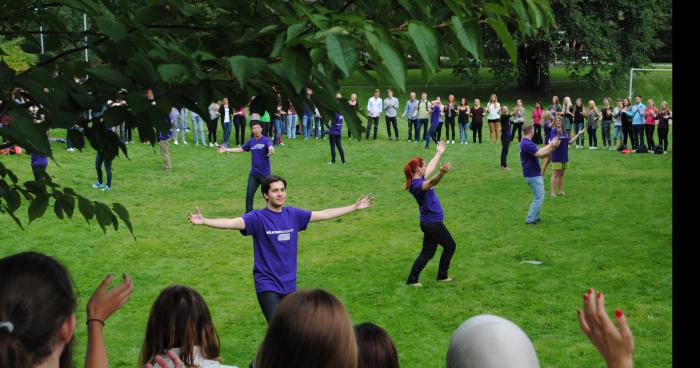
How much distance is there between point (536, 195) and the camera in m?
17.1

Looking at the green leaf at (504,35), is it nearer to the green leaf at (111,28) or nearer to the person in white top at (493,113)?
the green leaf at (111,28)

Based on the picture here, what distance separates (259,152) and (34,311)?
49.9ft

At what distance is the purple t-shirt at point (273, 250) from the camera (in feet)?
28.1

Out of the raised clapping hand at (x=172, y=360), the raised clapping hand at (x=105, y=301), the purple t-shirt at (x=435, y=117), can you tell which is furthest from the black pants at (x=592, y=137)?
the raised clapping hand at (x=105, y=301)

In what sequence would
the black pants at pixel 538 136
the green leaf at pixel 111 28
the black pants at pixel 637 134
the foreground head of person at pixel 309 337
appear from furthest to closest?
1. the black pants at pixel 538 136
2. the black pants at pixel 637 134
3. the green leaf at pixel 111 28
4. the foreground head of person at pixel 309 337

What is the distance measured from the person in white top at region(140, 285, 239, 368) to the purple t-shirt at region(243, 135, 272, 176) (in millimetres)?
13135

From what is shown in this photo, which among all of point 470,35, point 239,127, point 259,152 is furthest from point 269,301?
point 239,127

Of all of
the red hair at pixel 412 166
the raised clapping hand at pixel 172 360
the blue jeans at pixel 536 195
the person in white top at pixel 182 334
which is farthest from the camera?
the blue jeans at pixel 536 195

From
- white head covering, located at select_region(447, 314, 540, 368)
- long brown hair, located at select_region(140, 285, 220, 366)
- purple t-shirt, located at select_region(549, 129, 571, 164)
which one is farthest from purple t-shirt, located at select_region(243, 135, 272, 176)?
white head covering, located at select_region(447, 314, 540, 368)

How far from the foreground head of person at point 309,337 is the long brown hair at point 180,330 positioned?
65.3 inches

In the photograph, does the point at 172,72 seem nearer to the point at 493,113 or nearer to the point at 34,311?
the point at 34,311

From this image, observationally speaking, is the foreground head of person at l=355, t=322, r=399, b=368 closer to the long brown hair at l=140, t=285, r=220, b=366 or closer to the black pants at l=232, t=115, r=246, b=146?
the long brown hair at l=140, t=285, r=220, b=366

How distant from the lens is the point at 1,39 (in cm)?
525
